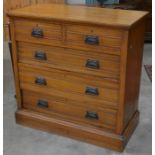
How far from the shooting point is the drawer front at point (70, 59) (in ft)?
6.46

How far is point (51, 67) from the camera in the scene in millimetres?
2193

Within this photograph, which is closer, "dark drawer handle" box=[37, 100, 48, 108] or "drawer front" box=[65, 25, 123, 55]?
"drawer front" box=[65, 25, 123, 55]

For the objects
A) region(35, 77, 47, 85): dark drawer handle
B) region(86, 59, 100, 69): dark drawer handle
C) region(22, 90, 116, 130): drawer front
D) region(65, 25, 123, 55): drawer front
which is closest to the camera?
region(65, 25, 123, 55): drawer front

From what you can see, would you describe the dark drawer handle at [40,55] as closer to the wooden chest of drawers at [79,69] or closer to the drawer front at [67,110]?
the wooden chest of drawers at [79,69]

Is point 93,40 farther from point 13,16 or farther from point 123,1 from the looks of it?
point 123,1

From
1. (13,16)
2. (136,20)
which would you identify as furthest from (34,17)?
(136,20)

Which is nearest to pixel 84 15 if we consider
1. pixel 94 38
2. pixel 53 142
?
pixel 94 38

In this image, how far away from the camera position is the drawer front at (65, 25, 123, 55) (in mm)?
1883

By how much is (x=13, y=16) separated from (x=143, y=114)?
1397 mm

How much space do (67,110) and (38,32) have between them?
634mm

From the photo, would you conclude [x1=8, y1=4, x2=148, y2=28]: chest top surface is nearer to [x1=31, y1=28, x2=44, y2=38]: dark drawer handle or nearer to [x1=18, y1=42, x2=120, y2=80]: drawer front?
[x1=31, y1=28, x2=44, y2=38]: dark drawer handle

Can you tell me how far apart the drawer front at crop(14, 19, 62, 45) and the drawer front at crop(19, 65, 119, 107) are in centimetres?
23

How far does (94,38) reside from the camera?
6.36ft

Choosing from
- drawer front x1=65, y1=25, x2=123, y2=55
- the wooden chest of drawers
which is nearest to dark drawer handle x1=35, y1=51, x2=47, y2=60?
the wooden chest of drawers
